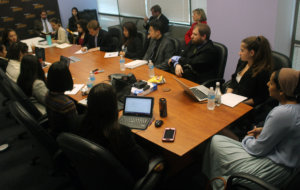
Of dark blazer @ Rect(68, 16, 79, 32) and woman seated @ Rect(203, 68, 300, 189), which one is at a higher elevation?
dark blazer @ Rect(68, 16, 79, 32)

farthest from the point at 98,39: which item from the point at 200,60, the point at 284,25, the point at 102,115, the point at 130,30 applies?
the point at 102,115

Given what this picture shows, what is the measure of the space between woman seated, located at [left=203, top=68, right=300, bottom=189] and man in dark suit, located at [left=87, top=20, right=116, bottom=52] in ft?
10.9

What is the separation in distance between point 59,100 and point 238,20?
3047mm

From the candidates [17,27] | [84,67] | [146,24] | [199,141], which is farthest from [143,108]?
[17,27]

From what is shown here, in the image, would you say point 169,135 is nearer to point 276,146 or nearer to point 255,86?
point 276,146

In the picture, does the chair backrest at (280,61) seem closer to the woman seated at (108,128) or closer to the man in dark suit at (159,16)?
the woman seated at (108,128)

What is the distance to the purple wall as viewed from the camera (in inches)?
140

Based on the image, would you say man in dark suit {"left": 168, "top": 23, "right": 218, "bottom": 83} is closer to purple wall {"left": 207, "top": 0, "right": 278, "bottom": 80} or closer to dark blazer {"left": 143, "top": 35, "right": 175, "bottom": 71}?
dark blazer {"left": 143, "top": 35, "right": 175, "bottom": 71}

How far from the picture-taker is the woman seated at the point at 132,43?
13.8 ft

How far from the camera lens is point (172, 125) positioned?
214cm

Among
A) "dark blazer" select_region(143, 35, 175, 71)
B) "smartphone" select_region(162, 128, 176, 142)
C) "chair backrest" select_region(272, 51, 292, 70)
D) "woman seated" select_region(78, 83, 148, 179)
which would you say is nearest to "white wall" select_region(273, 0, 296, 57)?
"chair backrest" select_region(272, 51, 292, 70)

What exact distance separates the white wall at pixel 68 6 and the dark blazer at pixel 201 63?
6.88 m

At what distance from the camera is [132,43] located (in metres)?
4.26

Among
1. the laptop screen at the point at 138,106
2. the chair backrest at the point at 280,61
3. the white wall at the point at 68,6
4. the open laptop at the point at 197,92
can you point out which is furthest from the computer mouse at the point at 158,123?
the white wall at the point at 68,6
